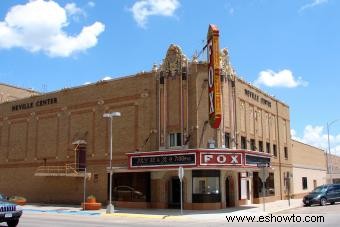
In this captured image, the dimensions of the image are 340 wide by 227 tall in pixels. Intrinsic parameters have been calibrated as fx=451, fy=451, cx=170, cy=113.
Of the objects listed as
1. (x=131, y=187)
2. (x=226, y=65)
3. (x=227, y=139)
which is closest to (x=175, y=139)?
(x=227, y=139)

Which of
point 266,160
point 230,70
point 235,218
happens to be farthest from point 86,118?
point 235,218

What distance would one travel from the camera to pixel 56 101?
1768 inches

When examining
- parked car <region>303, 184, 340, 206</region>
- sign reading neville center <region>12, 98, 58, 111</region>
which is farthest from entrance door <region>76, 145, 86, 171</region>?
parked car <region>303, 184, 340, 206</region>

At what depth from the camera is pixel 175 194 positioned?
35594 mm

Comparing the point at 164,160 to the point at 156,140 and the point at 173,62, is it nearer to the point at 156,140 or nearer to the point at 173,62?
the point at 156,140

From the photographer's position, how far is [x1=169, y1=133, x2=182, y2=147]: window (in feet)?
117

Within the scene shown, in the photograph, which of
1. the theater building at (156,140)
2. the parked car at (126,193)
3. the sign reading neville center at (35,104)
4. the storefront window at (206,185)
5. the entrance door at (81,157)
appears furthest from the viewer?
the sign reading neville center at (35,104)

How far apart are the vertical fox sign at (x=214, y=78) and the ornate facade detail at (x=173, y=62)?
316cm

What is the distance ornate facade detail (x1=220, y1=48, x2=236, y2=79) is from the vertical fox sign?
3649 mm

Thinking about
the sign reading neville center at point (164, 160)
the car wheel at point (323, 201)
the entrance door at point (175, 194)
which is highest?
the sign reading neville center at point (164, 160)

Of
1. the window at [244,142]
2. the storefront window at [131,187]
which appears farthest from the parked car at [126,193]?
the window at [244,142]

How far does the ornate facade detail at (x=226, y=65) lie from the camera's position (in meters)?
37.1

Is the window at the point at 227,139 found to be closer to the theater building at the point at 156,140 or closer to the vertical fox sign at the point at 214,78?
the theater building at the point at 156,140

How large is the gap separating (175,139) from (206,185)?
14.9 ft
